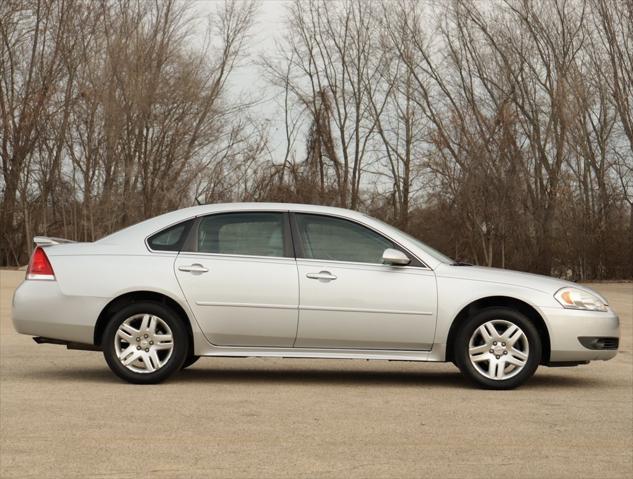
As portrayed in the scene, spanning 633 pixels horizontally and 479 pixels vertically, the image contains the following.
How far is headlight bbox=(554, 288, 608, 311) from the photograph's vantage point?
Result: 9.82m

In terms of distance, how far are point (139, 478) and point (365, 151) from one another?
111ft

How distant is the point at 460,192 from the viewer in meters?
34.8

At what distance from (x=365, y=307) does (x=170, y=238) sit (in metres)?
1.84

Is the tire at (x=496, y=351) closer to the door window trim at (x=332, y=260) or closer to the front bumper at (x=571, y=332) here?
the front bumper at (x=571, y=332)

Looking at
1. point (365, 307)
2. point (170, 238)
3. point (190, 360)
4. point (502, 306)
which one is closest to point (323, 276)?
point (365, 307)

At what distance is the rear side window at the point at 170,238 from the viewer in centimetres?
999

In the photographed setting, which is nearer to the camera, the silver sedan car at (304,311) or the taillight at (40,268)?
the silver sedan car at (304,311)

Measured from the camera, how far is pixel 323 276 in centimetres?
975

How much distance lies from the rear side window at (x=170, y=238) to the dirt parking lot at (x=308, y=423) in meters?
1.18

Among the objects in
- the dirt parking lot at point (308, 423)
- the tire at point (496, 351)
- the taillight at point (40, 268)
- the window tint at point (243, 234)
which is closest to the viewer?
the dirt parking lot at point (308, 423)

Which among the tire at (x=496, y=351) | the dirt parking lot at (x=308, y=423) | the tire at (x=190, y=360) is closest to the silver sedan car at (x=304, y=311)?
the tire at (x=496, y=351)

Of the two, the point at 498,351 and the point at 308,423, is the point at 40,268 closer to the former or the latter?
the point at 308,423

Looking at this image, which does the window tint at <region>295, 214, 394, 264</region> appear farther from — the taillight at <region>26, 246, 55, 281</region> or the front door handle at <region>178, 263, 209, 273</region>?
the taillight at <region>26, 246, 55, 281</region>

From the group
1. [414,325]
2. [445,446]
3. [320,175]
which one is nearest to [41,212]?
[320,175]
